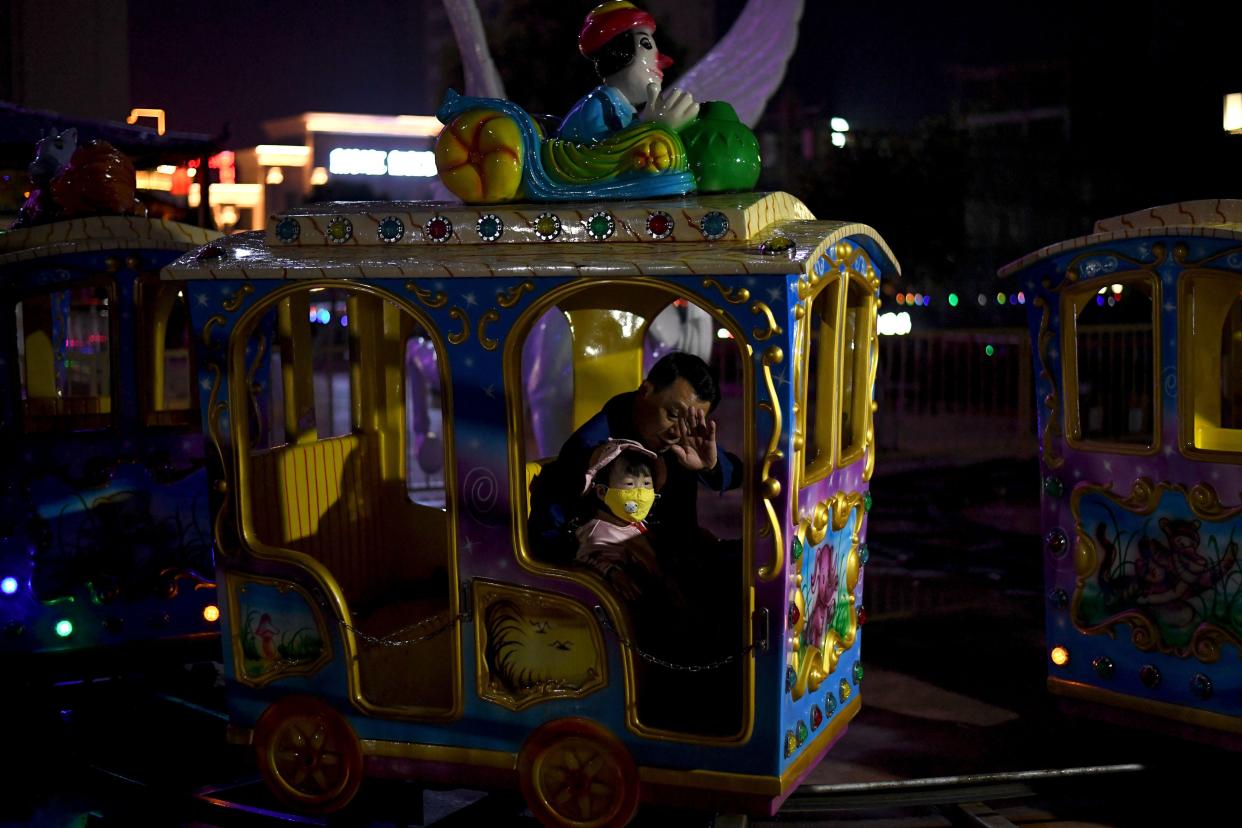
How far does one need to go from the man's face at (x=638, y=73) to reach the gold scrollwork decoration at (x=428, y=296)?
3.88 ft

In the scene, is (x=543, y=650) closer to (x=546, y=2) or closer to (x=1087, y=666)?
(x=1087, y=666)

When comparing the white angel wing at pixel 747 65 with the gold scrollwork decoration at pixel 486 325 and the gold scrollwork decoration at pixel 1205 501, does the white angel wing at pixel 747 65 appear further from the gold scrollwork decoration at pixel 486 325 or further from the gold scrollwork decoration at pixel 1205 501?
the gold scrollwork decoration at pixel 486 325

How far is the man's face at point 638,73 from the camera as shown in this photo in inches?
207

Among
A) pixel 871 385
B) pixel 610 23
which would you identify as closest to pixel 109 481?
pixel 610 23

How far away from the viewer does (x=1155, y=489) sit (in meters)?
5.74

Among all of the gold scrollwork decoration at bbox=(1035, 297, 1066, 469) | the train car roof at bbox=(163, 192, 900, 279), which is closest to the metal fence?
the gold scrollwork decoration at bbox=(1035, 297, 1066, 469)

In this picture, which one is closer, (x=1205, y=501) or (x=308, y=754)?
(x=308, y=754)

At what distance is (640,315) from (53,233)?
121 inches

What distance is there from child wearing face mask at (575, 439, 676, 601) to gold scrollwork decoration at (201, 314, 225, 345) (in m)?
1.49

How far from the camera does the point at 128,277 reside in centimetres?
663

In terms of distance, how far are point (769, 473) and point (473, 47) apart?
329 inches

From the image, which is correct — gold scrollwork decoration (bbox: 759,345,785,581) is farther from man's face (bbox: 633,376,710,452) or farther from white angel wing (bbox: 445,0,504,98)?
white angel wing (bbox: 445,0,504,98)

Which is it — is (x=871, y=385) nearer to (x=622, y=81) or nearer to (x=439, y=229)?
(x=622, y=81)

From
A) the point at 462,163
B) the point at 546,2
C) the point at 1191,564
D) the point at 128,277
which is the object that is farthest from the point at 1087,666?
the point at 546,2
